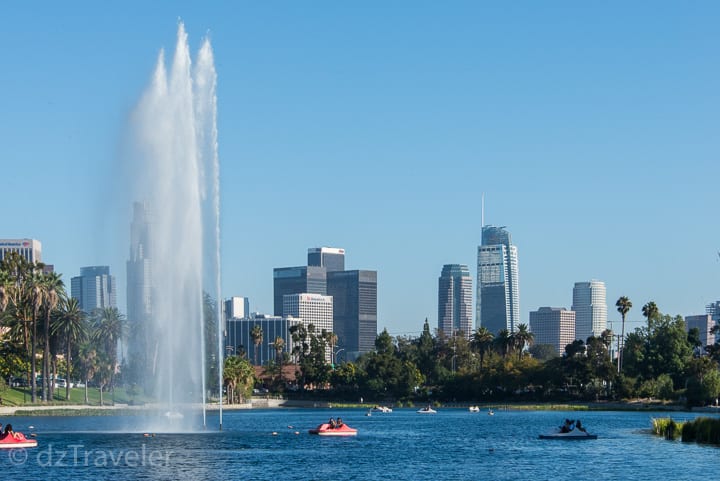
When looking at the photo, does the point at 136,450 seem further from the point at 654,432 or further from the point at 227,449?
the point at 654,432

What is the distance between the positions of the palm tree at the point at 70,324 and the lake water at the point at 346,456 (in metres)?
53.0

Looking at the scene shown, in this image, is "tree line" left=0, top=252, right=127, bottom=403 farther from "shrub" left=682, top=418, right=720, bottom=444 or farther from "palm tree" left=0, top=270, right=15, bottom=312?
"shrub" left=682, top=418, right=720, bottom=444

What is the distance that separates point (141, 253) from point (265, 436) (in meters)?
26.8

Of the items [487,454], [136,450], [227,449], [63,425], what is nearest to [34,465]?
[136,450]

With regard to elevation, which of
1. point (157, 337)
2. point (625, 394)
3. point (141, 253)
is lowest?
point (625, 394)

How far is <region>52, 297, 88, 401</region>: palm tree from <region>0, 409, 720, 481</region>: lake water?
2088 inches

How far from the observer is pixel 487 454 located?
8794 cm

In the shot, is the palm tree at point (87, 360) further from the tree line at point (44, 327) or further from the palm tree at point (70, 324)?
the palm tree at point (70, 324)

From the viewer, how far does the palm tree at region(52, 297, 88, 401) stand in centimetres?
16800

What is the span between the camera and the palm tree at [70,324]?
16800 centimetres

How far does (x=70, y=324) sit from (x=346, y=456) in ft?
307

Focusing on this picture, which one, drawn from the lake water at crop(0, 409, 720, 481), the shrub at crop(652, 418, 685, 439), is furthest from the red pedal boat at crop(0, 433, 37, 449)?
the shrub at crop(652, 418, 685, 439)

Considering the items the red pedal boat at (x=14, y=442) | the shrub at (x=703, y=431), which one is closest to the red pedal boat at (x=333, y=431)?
the shrub at (x=703, y=431)

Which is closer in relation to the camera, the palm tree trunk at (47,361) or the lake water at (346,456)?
the lake water at (346,456)
